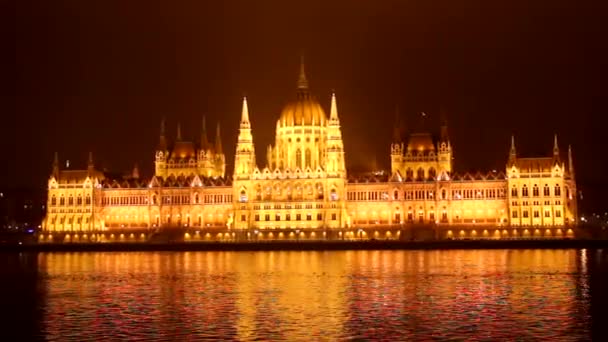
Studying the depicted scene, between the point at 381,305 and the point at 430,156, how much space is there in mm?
94663

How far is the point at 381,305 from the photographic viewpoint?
51.9m

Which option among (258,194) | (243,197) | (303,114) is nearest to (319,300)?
(258,194)

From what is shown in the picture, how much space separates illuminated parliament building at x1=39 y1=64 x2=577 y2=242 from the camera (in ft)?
431

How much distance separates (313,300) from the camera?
177ft

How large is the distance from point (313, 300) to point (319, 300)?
317 mm

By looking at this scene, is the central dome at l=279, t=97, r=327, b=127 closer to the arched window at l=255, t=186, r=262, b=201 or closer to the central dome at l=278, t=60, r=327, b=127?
the central dome at l=278, t=60, r=327, b=127

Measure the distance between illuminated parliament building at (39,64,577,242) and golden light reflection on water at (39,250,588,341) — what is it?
42.0 metres

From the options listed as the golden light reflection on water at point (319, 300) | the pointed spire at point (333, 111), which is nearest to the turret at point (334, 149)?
the pointed spire at point (333, 111)

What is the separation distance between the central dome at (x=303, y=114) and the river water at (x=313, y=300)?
5518 centimetres

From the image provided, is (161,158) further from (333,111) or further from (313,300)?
(313,300)

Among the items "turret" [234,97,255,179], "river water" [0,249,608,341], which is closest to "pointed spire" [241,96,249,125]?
"turret" [234,97,255,179]

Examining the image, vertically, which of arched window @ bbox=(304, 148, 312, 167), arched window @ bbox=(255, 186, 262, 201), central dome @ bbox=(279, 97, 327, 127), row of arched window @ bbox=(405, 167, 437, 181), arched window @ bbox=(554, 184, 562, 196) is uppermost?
central dome @ bbox=(279, 97, 327, 127)

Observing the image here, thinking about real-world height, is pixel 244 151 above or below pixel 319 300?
above

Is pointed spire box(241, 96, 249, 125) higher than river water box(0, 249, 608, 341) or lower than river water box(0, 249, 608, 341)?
higher
